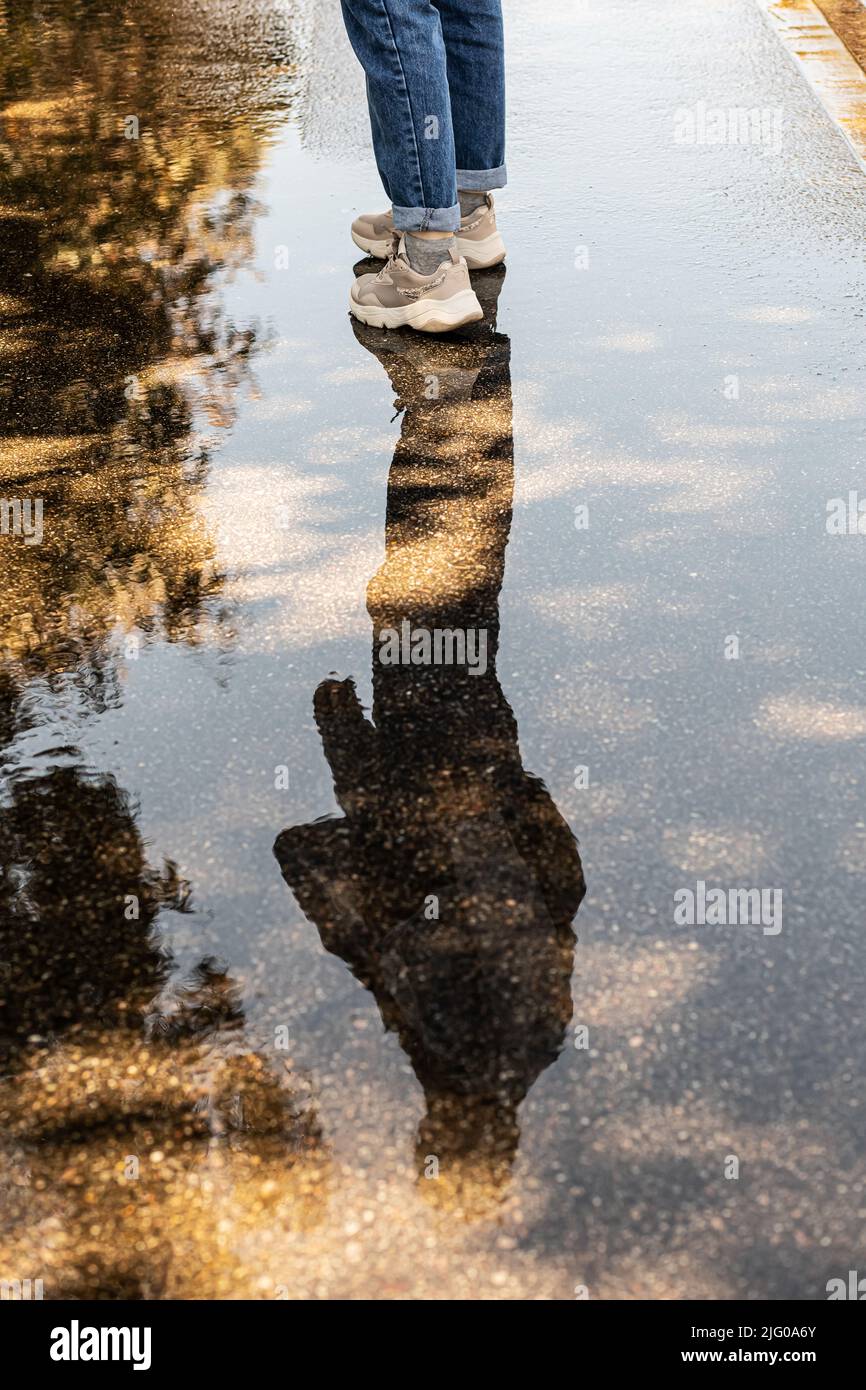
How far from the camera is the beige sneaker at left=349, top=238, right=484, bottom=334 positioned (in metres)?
4.02

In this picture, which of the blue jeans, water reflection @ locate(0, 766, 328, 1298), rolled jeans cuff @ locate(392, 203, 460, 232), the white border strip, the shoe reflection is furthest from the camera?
the white border strip

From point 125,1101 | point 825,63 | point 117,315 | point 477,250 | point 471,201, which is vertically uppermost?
point 825,63

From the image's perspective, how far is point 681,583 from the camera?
9.61ft

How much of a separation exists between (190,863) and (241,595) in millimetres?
821

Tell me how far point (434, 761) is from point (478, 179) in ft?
8.42

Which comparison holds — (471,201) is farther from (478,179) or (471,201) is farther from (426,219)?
(426,219)

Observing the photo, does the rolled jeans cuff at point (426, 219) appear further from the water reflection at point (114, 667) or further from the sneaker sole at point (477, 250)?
the water reflection at point (114, 667)

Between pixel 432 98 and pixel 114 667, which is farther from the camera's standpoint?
pixel 432 98

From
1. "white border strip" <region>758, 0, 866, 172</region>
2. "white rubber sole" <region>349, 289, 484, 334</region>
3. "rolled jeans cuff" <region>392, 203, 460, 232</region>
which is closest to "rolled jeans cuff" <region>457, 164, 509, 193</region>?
"rolled jeans cuff" <region>392, 203, 460, 232</region>

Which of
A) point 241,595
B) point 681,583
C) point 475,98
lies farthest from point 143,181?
point 681,583

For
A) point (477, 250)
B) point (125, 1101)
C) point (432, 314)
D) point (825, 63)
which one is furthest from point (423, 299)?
point (825, 63)

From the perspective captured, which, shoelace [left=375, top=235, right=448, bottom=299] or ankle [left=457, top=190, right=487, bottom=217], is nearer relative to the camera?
shoelace [left=375, top=235, right=448, bottom=299]

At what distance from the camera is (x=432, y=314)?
4008 mm

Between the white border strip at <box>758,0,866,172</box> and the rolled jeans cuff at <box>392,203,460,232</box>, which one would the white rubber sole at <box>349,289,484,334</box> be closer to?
the rolled jeans cuff at <box>392,203,460,232</box>
